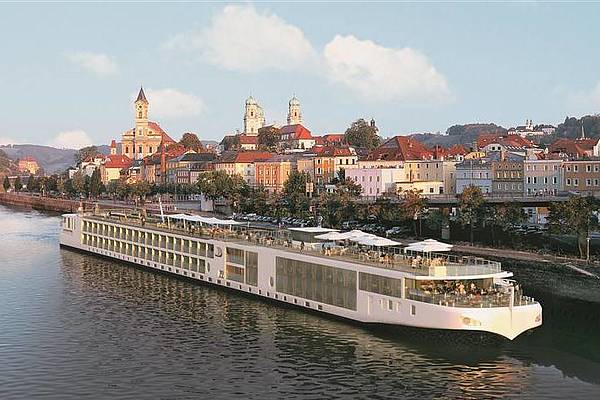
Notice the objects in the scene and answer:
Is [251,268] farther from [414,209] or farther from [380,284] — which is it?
[414,209]

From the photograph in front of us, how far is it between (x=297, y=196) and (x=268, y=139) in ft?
310

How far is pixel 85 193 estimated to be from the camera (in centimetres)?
17950

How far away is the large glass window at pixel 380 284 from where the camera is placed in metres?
41.3

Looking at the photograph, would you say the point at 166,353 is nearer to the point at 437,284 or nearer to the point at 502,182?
the point at 437,284

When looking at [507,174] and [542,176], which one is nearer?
[542,176]

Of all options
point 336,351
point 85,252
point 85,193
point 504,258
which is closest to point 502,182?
point 504,258

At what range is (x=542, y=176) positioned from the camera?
101 m

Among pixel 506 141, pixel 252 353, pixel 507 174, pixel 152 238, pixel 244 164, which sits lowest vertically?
pixel 252 353

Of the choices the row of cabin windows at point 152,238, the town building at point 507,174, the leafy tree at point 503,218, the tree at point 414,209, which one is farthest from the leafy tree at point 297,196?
the town building at point 507,174

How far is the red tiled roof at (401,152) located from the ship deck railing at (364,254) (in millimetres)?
52844

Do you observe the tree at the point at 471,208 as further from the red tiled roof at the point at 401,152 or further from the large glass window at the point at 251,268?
the red tiled roof at the point at 401,152

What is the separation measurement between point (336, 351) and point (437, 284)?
21.2 feet

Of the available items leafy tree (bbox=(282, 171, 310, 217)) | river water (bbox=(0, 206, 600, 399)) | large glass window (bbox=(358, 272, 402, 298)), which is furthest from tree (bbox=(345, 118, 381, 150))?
large glass window (bbox=(358, 272, 402, 298))

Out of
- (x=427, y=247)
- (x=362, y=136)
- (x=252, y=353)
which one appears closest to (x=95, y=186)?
(x=362, y=136)
